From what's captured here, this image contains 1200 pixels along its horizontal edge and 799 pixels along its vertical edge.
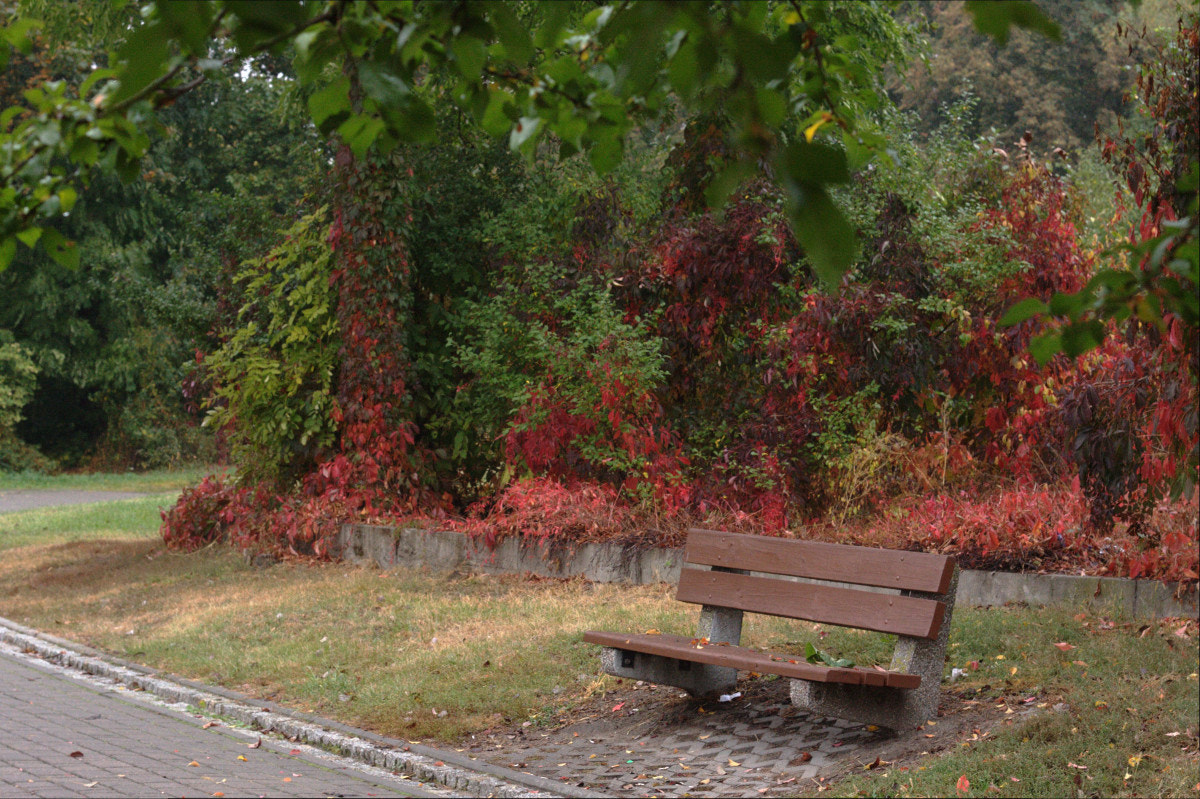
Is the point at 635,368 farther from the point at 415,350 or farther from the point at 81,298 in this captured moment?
the point at 81,298

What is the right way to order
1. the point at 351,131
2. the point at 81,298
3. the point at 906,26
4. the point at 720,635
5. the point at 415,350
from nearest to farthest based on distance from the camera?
the point at 351,131 < the point at 720,635 < the point at 415,350 < the point at 906,26 < the point at 81,298

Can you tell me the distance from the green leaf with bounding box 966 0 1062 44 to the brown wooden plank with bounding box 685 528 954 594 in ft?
13.2

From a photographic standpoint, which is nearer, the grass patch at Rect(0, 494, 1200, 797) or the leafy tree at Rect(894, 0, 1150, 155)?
the grass patch at Rect(0, 494, 1200, 797)

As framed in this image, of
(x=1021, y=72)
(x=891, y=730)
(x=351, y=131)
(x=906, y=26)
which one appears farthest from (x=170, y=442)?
(x=351, y=131)

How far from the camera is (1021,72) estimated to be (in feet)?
101

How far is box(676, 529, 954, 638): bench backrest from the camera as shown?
5.40 metres

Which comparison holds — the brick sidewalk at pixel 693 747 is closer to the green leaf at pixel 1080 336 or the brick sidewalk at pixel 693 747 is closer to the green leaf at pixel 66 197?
the green leaf at pixel 1080 336

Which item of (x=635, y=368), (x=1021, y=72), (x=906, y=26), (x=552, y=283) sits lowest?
(x=635, y=368)

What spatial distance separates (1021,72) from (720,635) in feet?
92.8

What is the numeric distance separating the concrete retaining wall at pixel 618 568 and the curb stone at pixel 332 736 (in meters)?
2.66

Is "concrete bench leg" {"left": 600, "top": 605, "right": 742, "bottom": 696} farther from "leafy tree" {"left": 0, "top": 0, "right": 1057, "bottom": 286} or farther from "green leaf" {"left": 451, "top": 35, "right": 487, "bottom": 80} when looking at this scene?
"green leaf" {"left": 451, "top": 35, "right": 487, "bottom": 80}

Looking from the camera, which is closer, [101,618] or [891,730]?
[891,730]

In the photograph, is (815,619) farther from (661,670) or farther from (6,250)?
(6,250)

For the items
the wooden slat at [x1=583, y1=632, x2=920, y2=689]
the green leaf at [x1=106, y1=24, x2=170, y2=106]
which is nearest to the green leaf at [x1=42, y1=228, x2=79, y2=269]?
the green leaf at [x1=106, y1=24, x2=170, y2=106]
